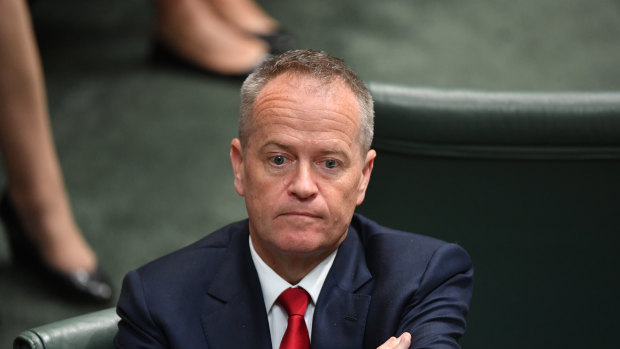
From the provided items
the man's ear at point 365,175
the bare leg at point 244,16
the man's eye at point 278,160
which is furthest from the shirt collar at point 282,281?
the bare leg at point 244,16

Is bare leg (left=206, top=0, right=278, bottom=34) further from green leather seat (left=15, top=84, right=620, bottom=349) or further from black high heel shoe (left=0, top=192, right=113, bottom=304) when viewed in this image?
green leather seat (left=15, top=84, right=620, bottom=349)

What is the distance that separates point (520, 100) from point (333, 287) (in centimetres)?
64

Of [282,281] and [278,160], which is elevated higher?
[278,160]

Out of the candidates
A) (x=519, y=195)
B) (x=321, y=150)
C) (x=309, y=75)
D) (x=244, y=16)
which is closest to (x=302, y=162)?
(x=321, y=150)

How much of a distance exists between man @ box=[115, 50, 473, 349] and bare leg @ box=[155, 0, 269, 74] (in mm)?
2176

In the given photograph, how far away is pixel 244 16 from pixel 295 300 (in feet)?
8.24

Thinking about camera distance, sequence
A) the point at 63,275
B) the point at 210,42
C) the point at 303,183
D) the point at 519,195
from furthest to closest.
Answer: the point at 210,42 < the point at 63,275 < the point at 519,195 < the point at 303,183

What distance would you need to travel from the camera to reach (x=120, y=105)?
3.64 metres

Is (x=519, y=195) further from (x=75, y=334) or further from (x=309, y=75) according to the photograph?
(x=75, y=334)

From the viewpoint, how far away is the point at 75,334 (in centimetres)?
157

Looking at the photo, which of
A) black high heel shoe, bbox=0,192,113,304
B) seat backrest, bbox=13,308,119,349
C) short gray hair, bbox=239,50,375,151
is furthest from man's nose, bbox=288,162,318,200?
black high heel shoe, bbox=0,192,113,304

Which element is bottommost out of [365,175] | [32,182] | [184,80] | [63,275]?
[63,275]

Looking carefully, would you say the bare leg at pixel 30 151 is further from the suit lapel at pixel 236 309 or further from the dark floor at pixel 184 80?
the suit lapel at pixel 236 309

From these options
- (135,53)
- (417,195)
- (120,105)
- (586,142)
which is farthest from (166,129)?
(586,142)
